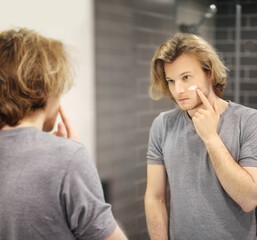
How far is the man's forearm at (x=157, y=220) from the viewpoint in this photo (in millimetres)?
1173

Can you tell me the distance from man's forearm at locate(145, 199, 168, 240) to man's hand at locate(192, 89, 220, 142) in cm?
31

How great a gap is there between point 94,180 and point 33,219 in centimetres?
16

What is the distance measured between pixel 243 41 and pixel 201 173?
44cm

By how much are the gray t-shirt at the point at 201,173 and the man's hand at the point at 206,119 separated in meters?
0.03

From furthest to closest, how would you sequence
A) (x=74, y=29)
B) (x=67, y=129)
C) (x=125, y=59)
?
(x=125, y=59) < (x=74, y=29) < (x=67, y=129)

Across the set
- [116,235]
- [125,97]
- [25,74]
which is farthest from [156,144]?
[125,97]

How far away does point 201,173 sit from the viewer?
1.05 metres

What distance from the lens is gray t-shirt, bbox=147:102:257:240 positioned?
38.8 inches

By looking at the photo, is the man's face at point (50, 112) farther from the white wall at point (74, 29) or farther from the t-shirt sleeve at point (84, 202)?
the white wall at point (74, 29)

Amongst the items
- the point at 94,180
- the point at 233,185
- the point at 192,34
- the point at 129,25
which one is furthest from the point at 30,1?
the point at 233,185

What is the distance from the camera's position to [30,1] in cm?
158

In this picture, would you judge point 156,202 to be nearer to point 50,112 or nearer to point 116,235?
point 116,235

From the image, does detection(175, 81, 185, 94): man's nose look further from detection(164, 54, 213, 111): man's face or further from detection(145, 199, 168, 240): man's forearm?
detection(145, 199, 168, 240): man's forearm

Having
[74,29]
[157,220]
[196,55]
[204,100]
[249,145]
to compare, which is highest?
[74,29]
